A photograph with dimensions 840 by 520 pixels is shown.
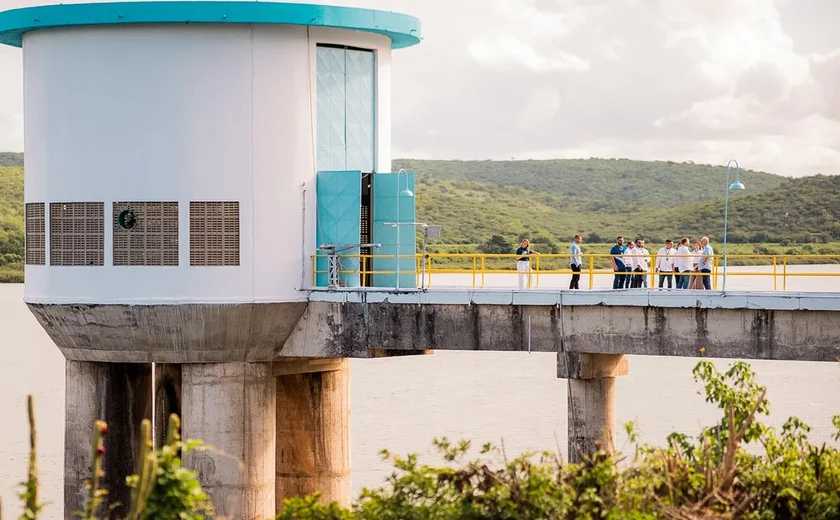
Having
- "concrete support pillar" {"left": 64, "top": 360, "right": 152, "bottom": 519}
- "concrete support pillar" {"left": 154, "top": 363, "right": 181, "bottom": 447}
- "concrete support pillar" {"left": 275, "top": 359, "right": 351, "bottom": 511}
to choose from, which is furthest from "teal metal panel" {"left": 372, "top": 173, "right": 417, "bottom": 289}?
"concrete support pillar" {"left": 64, "top": 360, "right": 152, "bottom": 519}

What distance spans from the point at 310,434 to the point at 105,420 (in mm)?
4464

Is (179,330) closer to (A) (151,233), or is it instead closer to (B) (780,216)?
(A) (151,233)

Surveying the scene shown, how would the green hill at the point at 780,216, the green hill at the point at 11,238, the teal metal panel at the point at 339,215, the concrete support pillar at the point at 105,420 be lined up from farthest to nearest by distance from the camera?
the green hill at the point at 11,238, the green hill at the point at 780,216, the concrete support pillar at the point at 105,420, the teal metal panel at the point at 339,215

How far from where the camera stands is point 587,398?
1051 inches

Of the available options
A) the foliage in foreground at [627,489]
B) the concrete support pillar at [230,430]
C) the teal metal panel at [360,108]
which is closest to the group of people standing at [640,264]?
the teal metal panel at [360,108]

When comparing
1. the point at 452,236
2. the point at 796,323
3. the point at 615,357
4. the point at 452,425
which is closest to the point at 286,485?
the point at 615,357

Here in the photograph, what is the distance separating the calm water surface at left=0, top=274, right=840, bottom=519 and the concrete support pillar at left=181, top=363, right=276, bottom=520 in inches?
456

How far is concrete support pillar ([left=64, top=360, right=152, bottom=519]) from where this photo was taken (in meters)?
29.3

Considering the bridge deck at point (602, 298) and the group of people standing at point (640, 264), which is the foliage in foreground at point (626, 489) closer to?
the bridge deck at point (602, 298)

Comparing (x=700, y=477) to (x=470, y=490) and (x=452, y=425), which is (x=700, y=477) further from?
(x=452, y=425)

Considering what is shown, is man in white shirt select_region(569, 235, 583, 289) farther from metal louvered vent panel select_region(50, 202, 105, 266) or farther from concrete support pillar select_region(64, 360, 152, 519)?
metal louvered vent panel select_region(50, 202, 105, 266)

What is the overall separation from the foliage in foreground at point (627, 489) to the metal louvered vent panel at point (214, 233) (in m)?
8.30

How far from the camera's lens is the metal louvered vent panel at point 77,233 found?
1123 inches

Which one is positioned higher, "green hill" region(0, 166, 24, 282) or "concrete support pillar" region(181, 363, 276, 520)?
"green hill" region(0, 166, 24, 282)
